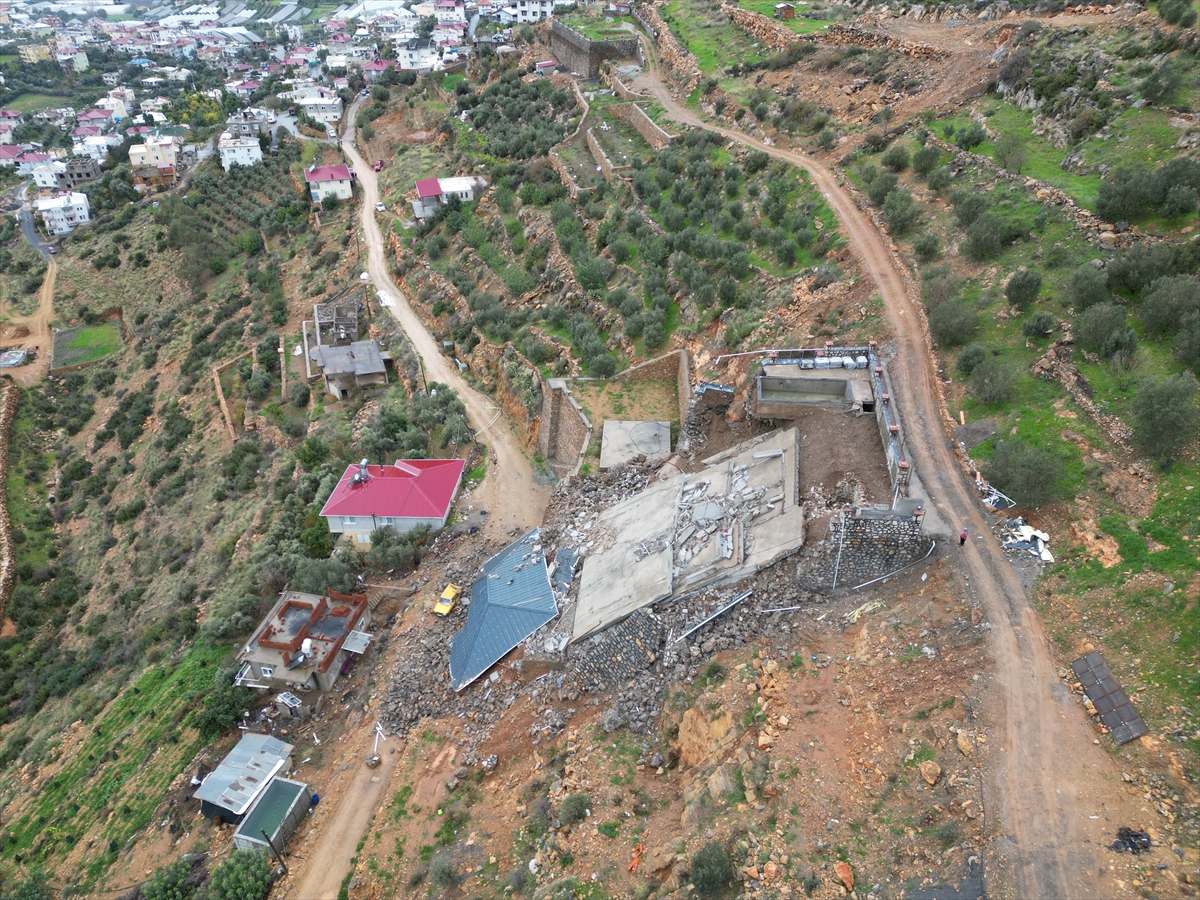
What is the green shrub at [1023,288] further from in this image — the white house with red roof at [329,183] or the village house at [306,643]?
the white house with red roof at [329,183]

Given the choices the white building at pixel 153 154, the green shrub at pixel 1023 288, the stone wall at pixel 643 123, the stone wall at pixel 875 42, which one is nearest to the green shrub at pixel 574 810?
the green shrub at pixel 1023 288

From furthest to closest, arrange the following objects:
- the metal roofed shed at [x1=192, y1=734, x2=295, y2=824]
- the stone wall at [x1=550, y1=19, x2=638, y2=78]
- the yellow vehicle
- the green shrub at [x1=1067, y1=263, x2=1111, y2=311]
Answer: the stone wall at [x1=550, y1=19, x2=638, y2=78], the yellow vehicle, the green shrub at [x1=1067, y1=263, x2=1111, y2=311], the metal roofed shed at [x1=192, y1=734, x2=295, y2=824]

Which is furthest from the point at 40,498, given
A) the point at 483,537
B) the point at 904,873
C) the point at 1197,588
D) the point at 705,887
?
the point at 1197,588

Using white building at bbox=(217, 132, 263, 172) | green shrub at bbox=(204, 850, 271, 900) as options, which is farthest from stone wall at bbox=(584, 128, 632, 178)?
white building at bbox=(217, 132, 263, 172)

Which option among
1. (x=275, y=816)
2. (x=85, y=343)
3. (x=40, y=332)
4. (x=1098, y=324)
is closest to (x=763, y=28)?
(x=1098, y=324)

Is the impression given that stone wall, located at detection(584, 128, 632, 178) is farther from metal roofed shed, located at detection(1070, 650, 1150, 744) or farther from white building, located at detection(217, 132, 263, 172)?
white building, located at detection(217, 132, 263, 172)

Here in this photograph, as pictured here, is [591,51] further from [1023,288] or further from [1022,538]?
[1022,538]
